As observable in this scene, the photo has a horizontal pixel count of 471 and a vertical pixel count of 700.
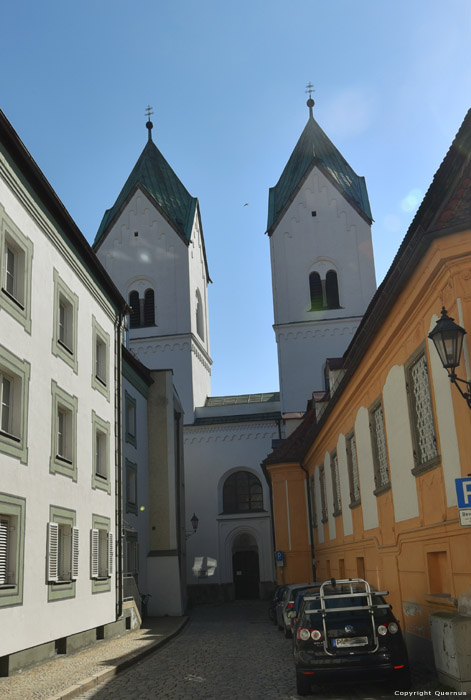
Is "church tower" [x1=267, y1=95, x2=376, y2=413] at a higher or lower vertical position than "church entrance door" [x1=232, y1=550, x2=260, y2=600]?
higher

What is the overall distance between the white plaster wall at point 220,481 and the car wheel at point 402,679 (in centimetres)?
3495

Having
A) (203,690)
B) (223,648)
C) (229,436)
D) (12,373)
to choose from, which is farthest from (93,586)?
(229,436)

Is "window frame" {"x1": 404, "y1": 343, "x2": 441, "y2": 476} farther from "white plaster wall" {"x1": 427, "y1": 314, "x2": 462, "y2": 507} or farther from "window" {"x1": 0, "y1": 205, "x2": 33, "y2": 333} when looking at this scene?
"window" {"x1": 0, "y1": 205, "x2": 33, "y2": 333}

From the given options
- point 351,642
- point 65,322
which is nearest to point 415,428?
point 351,642

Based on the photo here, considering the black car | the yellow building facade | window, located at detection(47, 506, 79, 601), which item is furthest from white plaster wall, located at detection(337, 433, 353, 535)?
the black car

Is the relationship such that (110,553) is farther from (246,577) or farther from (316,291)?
(316,291)

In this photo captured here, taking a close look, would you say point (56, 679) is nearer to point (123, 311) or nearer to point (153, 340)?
point (123, 311)

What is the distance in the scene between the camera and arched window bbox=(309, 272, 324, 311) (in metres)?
47.9

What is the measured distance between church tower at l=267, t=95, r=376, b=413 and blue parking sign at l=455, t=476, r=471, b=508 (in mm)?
37611

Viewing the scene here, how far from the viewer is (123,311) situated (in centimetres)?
2464

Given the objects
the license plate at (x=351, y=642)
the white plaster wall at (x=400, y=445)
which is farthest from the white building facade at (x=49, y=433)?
the white plaster wall at (x=400, y=445)

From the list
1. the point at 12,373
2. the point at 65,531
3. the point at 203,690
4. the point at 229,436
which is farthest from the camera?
the point at 229,436

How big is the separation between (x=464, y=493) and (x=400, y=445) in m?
5.07

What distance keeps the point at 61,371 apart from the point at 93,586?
5.76 metres
